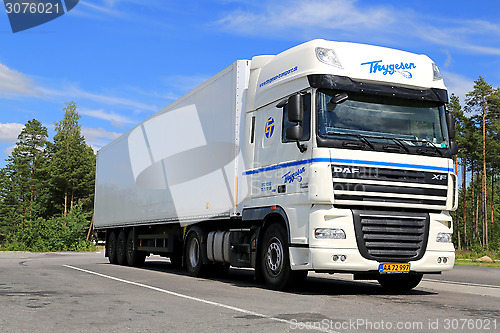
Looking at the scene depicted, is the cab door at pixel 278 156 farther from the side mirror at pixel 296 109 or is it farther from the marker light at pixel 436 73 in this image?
the marker light at pixel 436 73

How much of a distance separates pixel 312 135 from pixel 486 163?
52.0 meters

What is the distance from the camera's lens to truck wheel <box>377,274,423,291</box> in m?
10.8

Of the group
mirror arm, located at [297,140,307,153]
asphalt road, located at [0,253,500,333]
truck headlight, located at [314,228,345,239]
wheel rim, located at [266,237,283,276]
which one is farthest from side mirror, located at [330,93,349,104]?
asphalt road, located at [0,253,500,333]

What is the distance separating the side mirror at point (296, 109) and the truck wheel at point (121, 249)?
38.8 feet

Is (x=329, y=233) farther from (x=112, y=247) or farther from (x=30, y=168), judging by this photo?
(x=30, y=168)

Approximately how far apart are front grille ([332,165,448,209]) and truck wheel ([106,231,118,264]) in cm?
1330

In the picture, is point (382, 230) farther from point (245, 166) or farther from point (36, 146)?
point (36, 146)

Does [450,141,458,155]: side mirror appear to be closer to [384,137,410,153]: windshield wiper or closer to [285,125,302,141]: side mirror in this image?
[384,137,410,153]: windshield wiper

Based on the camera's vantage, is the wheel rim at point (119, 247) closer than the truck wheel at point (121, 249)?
No

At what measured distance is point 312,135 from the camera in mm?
9148

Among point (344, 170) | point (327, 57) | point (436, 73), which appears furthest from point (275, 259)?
point (436, 73)

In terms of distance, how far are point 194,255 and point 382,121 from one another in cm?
617

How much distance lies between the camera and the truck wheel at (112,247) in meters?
20.7

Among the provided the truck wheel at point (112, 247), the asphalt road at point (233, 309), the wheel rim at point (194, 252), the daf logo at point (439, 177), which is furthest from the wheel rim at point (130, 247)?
the daf logo at point (439, 177)
